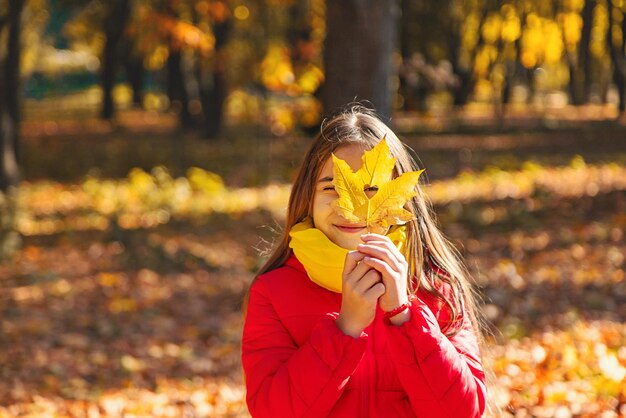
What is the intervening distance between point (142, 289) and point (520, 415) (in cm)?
451

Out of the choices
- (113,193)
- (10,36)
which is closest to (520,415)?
(113,193)

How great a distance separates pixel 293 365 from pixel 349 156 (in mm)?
555

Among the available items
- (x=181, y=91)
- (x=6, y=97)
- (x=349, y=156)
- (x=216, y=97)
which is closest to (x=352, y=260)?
(x=349, y=156)

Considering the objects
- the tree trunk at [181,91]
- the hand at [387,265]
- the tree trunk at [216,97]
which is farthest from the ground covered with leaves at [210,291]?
the tree trunk at [181,91]

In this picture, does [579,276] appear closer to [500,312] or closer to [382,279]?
[500,312]

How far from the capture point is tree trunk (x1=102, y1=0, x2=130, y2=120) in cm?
2130

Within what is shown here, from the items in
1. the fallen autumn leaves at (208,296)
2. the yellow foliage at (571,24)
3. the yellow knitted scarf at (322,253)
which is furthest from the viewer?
the yellow foliage at (571,24)

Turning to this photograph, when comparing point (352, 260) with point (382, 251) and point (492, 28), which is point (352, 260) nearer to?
point (382, 251)

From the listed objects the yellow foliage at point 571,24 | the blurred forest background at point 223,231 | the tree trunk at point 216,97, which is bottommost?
the blurred forest background at point 223,231

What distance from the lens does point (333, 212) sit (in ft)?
7.18

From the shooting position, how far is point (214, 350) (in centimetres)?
639

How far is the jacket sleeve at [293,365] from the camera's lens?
2021mm

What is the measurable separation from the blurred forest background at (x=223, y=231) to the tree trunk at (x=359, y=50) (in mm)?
13

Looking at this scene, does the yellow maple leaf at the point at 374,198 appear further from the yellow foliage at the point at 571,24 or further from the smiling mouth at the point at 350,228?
the yellow foliage at the point at 571,24
